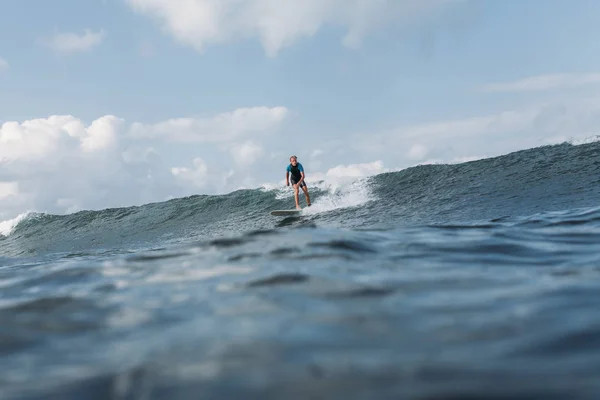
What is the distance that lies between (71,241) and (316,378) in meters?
17.7

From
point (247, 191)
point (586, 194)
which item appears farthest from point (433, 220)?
point (247, 191)

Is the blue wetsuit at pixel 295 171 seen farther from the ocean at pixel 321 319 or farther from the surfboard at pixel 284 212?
the ocean at pixel 321 319

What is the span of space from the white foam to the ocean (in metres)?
21.6

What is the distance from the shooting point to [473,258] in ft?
12.5

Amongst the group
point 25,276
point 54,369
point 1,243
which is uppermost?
point 1,243

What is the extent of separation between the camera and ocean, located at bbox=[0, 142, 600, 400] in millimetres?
1632

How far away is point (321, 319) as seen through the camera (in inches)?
89.2

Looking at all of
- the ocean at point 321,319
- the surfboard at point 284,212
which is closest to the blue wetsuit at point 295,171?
the surfboard at point 284,212

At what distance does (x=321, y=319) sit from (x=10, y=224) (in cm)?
2669

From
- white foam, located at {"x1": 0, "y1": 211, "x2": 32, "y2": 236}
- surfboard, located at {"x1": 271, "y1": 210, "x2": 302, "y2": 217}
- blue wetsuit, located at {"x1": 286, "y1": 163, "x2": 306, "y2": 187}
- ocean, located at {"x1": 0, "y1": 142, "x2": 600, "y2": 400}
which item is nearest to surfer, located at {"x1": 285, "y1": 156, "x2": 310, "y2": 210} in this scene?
blue wetsuit, located at {"x1": 286, "y1": 163, "x2": 306, "y2": 187}

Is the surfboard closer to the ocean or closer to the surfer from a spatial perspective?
the surfer

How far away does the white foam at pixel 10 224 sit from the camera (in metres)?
23.2

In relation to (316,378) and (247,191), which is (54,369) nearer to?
(316,378)

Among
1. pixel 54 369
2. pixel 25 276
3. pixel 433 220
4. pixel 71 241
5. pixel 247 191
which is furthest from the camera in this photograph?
pixel 247 191
